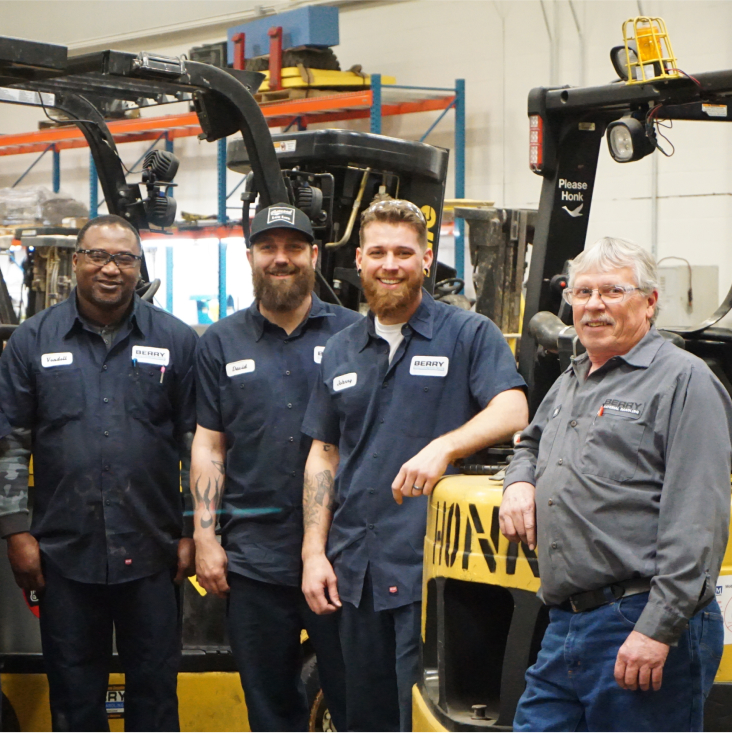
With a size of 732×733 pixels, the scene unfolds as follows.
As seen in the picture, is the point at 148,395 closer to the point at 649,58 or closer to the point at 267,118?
the point at 649,58

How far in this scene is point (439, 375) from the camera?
3.54 metres

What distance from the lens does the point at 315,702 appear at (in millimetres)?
4344

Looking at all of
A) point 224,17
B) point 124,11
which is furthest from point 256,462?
point 124,11

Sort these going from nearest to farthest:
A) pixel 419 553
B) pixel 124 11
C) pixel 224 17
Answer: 1. pixel 419 553
2. pixel 224 17
3. pixel 124 11

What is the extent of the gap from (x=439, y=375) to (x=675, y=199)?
23.6ft

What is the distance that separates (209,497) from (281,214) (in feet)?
3.40

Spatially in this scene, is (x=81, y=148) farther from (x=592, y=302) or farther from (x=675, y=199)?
(x=592, y=302)

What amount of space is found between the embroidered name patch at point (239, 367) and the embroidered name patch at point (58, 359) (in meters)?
0.58

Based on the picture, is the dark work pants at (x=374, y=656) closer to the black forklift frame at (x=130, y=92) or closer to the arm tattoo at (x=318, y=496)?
the arm tattoo at (x=318, y=496)

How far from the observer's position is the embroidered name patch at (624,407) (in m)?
2.64

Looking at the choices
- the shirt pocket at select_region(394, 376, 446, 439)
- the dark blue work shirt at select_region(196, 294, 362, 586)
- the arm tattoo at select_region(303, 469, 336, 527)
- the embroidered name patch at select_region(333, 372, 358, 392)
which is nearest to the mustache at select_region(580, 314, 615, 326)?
the shirt pocket at select_region(394, 376, 446, 439)

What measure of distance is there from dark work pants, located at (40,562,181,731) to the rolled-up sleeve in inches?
82.1

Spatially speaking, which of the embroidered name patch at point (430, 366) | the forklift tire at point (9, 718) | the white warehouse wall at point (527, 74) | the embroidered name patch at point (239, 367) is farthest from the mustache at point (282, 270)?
the white warehouse wall at point (527, 74)

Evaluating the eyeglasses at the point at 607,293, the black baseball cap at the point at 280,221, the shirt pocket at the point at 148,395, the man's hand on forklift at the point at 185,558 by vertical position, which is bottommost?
the man's hand on forklift at the point at 185,558
